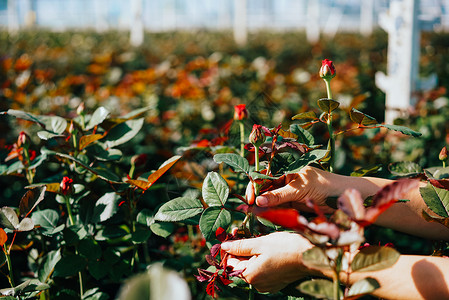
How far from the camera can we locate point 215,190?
83 cm

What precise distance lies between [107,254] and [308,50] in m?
5.96

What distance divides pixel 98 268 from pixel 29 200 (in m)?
0.21

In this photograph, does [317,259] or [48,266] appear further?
[48,266]

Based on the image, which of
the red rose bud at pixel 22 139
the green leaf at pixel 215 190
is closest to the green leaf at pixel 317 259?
the green leaf at pixel 215 190

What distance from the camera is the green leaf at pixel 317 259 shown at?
1.87 feet

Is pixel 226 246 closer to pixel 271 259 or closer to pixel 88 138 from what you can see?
pixel 271 259

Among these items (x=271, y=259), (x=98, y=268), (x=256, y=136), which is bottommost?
(x=98, y=268)

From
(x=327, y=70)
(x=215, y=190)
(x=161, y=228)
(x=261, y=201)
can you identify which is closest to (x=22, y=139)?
(x=161, y=228)

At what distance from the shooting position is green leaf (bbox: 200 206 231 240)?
0.77 metres

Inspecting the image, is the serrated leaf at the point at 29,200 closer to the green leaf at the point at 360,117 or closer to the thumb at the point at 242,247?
the thumb at the point at 242,247

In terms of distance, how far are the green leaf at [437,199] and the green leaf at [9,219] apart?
0.79m

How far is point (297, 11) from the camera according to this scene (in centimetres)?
2869

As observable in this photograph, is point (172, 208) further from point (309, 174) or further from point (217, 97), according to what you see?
point (217, 97)

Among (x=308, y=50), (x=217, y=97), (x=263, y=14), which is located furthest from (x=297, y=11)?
(x=217, y=97)
